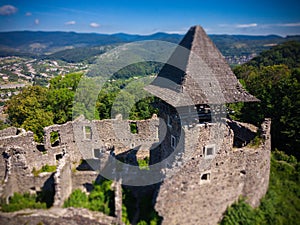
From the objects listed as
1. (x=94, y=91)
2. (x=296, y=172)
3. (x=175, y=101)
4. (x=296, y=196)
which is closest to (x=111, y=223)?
(x=175, y=101)

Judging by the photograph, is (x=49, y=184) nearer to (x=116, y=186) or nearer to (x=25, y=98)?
(x=116, y=186)

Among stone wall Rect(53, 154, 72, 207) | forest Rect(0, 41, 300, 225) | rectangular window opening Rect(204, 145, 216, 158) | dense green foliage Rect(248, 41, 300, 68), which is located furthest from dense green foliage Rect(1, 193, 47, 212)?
dense green foliage Rect(248, 41, 300, 68)

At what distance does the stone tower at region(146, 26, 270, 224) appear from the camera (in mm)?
15320

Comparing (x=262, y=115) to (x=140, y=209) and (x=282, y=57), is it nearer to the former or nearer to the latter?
(x=140, y=209)

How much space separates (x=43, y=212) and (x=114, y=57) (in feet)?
157

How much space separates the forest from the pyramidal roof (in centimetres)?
792

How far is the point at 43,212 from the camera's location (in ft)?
48.5

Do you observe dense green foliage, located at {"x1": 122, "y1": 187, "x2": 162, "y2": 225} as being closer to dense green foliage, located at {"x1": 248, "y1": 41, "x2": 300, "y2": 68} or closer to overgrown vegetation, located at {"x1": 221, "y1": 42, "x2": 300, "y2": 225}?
overgrown vegetation, located at {"x1": 221, "y1": 42, "x2": 300, "y2": 225}

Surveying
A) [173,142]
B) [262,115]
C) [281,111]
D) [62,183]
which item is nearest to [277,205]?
[173,142]

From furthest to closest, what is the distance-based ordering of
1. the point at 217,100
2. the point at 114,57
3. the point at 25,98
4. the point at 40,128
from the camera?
the point at 114,57
the point at 25,98
the point at 40,128
the point at 217,100

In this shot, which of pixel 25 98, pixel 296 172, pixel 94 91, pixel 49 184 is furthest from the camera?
pixel 94 91

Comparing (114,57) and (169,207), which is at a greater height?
(114,57)

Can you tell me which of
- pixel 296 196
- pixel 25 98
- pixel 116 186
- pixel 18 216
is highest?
pixel 25 98

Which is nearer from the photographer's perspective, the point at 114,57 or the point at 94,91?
the point at 94,91
